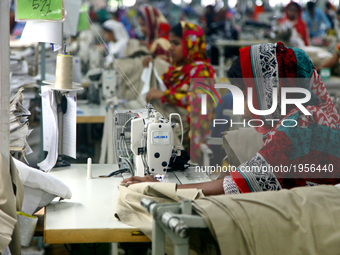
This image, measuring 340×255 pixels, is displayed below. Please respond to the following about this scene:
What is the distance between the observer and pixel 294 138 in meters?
1.40

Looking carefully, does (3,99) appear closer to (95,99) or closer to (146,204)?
(146,204)

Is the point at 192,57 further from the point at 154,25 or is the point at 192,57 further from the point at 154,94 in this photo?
the point at 154,25

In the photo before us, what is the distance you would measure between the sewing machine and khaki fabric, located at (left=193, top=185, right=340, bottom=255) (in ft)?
2.17

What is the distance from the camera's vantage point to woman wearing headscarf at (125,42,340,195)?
1.38 m

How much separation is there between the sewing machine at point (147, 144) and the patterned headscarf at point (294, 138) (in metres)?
0.37

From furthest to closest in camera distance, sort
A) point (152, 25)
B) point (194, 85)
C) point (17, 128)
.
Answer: point (152, 25), point (194, 85), point (17, 128)

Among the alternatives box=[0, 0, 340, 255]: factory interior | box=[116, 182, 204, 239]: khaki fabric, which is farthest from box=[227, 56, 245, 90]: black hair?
box=[116, 182, 204, 239]: khaki fabric

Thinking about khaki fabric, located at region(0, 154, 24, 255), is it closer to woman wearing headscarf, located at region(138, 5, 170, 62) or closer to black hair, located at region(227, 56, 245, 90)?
black hair, located at region(227, 56, 245, 90)

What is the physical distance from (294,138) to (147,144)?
1.96 ft

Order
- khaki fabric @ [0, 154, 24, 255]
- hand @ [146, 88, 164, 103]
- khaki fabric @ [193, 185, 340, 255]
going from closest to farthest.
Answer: khaki fabric @ [193, 185, 340, 255], khaki fabric @ [0, 154, 24, 255], hand @ [146, 88, 164, 103]

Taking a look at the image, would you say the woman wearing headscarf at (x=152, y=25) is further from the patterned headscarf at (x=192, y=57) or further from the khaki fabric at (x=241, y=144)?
the khaki fabric at (x=241, y=144)

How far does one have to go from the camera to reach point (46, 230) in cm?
121

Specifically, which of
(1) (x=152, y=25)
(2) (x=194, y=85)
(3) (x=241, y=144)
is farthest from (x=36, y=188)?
(1) (x=152, y=25)

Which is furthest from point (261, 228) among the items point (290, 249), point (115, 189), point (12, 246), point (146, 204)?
point (115, 189)
